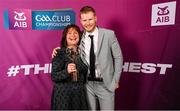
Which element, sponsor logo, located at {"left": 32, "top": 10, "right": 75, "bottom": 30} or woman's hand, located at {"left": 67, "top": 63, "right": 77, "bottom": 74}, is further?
sponsor logo, located at {"left": 32, "top": 10, "right": 75, "bottom": 30}

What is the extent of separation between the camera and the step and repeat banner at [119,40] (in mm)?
3047

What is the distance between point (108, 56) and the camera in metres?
2.43

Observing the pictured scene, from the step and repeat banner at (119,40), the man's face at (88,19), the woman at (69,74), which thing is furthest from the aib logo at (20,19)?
the man's face at (88,19)

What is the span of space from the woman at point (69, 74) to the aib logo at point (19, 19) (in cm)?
76

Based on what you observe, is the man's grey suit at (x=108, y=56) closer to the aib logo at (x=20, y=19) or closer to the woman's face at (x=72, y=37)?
the woman's face at (x=72, y=37)

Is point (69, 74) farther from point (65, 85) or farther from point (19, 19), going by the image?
point (19, 19)

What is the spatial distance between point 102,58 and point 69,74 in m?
0.28

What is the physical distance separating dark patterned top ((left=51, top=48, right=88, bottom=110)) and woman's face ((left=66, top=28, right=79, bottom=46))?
0.08m

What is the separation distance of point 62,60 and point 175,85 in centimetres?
145

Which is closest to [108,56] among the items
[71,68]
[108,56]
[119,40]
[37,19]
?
[108,56]

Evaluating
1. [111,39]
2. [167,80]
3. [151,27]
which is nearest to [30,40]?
[111,39]

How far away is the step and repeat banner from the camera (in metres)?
3.05

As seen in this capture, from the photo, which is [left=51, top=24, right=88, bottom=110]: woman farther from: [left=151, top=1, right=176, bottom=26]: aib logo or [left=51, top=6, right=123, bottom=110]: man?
[left=151, top=1, right=176, bottom=26]: aib logo

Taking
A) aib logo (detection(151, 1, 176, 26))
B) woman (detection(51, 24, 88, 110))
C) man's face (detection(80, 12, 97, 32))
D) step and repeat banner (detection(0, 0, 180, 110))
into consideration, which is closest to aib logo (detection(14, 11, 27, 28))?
step and repeat banner (detection(0, 0, 180, 110))
